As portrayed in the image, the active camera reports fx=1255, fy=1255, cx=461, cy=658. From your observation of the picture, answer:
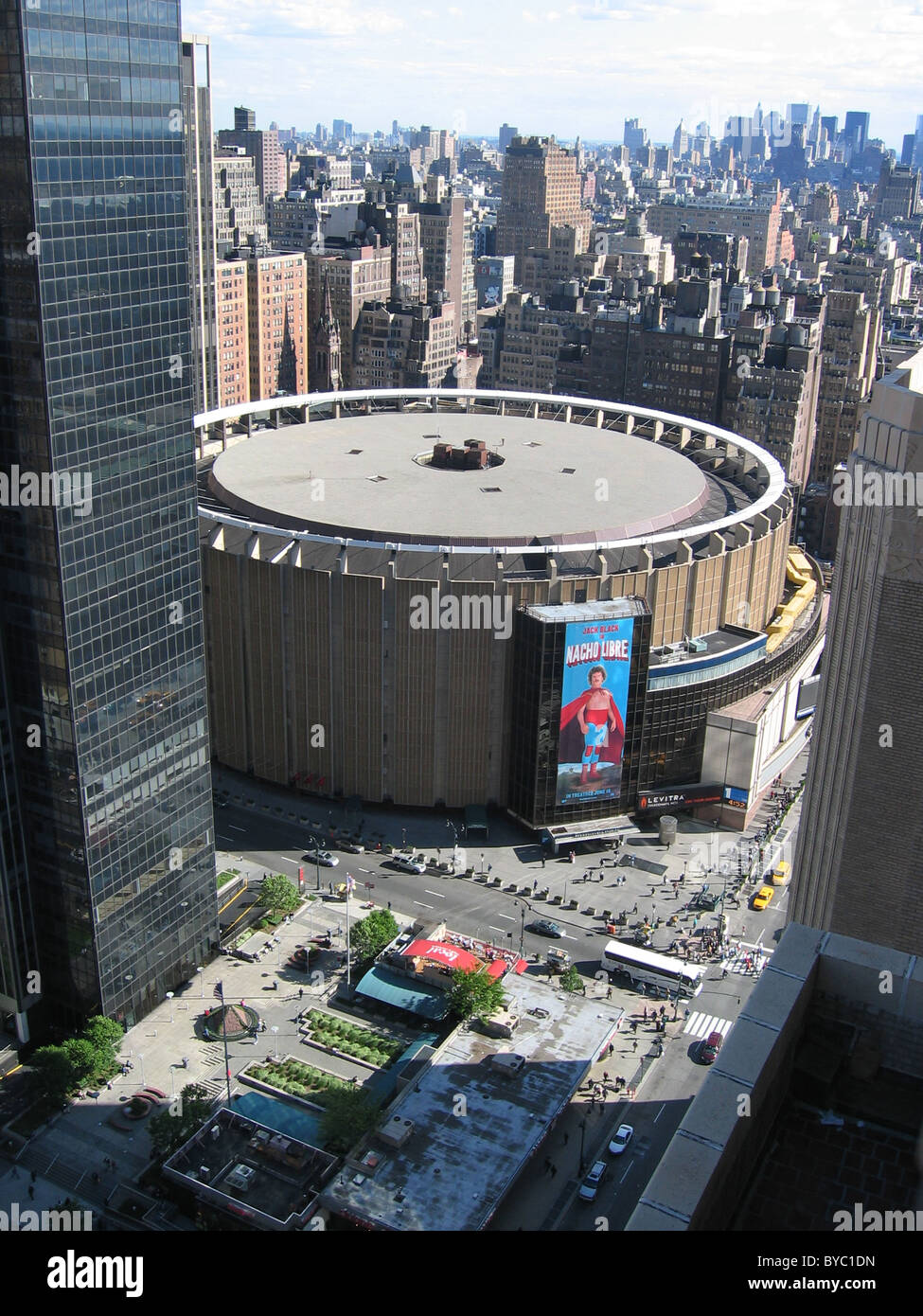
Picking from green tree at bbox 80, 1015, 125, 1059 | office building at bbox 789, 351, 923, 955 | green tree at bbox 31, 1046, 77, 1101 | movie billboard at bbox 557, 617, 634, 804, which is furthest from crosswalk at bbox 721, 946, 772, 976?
green tree at bbox 31, 1046, 77, 1101

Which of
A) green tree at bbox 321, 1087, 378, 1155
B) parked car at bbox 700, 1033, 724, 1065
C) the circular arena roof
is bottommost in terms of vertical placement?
parked car at bbox 700, 1033, 724, 1065

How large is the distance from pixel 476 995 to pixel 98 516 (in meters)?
32.9

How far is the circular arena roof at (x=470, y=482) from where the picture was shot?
9588cm

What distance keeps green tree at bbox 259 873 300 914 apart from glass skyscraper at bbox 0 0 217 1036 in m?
7.82

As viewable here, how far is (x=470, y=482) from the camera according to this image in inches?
4232

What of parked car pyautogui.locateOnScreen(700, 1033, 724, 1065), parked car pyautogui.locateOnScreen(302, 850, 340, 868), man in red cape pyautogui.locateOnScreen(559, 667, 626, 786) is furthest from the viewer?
man in red cape pyautogui.locateOnScreen(559, 667, 626, 786)

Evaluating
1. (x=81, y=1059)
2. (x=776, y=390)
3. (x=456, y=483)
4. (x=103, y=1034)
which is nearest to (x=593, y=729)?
(x=456, y=483)

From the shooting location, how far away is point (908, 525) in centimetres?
4991

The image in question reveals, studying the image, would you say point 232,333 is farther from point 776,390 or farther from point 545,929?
point 545,929

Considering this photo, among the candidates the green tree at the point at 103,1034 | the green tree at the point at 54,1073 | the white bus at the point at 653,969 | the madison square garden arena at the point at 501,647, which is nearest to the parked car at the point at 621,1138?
the white bus at the point at 653,969

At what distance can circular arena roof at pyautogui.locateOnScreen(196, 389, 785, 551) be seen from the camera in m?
95.9

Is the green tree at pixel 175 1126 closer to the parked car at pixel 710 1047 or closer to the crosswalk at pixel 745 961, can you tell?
the parked car at pixel 710 1047

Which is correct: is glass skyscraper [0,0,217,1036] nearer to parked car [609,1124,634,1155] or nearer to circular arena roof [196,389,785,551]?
parked car [609,1124,634,1155]

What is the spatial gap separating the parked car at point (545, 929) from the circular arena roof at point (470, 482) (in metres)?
27.7
